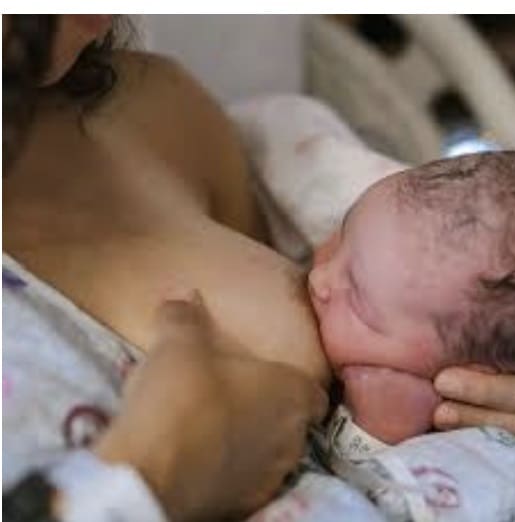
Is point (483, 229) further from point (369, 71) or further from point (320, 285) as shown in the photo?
point (369, 71)

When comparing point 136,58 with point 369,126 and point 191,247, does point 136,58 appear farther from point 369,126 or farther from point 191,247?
point 369,126

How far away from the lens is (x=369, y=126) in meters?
1.69

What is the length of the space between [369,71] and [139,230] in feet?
2.18

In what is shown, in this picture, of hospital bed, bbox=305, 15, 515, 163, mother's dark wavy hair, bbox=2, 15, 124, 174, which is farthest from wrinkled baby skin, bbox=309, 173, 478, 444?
hospital bed, bbox=305, 15, 515, 163

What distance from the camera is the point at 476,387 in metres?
1.03

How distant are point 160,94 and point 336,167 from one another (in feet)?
0.65

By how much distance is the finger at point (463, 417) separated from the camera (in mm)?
1057

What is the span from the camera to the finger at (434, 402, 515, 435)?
1057 mm

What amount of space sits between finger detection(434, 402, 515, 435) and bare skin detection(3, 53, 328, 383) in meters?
0.10

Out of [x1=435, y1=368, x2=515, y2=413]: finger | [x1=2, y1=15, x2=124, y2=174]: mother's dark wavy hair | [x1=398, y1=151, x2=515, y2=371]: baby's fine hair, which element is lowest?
[x1=435, y1=368, x2=515, y2=413]: finger

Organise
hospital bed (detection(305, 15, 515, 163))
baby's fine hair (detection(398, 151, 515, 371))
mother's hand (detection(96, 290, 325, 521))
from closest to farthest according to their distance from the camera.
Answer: mother's hand (detection(96, 290, 325, 521)) → baby's fine hair (detection(398, 151, 515, 371)) → hospital bed (detection(305, 15, 515, 163))

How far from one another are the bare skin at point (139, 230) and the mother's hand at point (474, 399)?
10 cm

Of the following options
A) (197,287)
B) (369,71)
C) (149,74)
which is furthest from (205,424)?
(369,71)

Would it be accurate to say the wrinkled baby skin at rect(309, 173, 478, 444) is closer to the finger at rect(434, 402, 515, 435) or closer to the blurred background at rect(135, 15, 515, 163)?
the finger at rect(434, 402, 515, 435)
